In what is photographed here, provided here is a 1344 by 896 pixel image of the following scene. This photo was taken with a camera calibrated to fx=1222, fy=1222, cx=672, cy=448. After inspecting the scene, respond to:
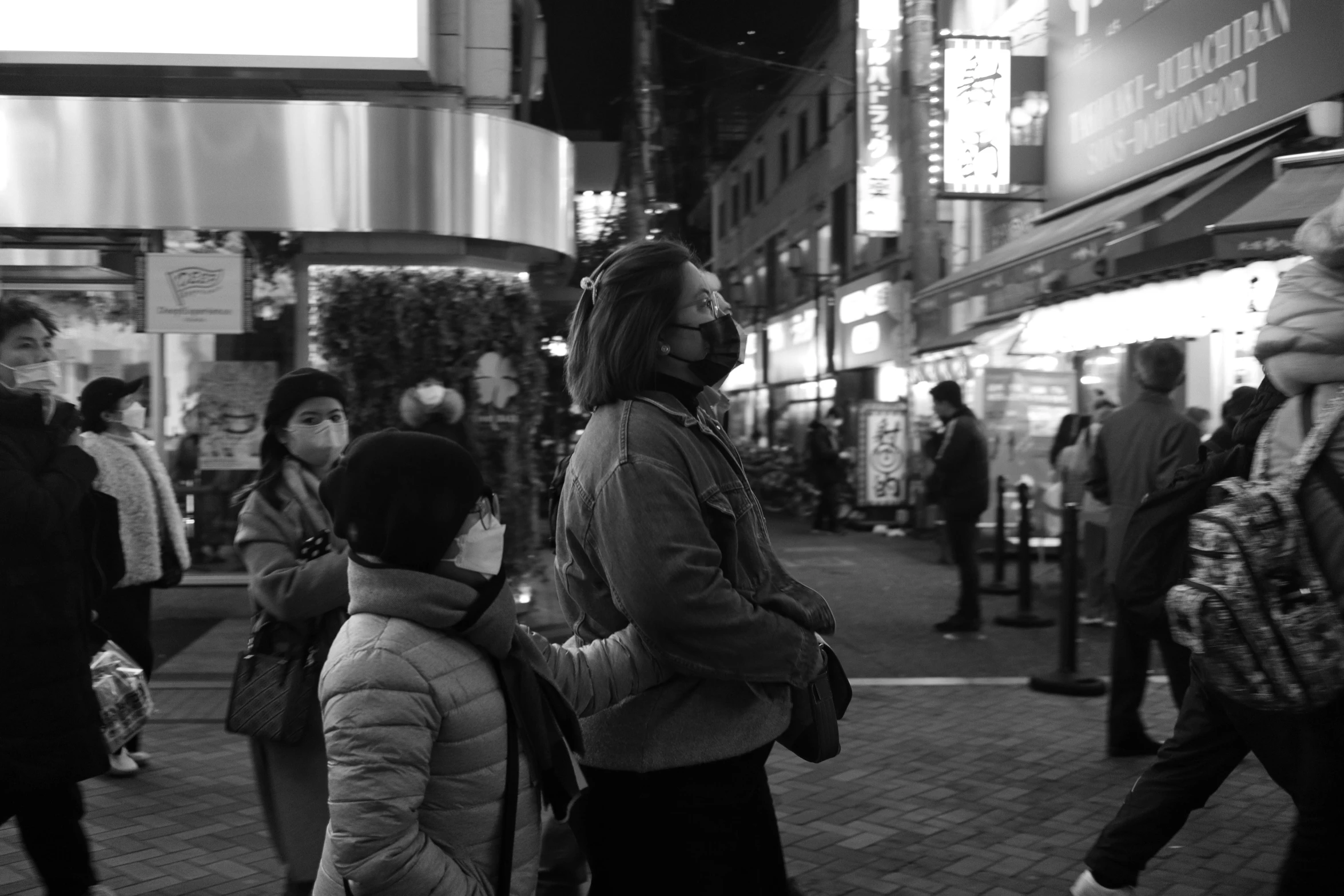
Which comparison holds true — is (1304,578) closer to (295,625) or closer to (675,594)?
(675,594)

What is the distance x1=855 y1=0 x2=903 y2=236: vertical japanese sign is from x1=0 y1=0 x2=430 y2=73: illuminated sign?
10.6 m

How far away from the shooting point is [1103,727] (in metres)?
6.48

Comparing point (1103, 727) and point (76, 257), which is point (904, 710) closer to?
point (1103, 727)

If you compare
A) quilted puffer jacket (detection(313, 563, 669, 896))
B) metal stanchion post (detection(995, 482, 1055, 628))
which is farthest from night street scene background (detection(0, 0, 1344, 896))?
metal stanchion post (detection(995, 482, 1055, 628))

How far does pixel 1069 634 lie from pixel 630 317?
18.2 feet

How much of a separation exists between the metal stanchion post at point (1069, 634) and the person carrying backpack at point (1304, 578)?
4.03m

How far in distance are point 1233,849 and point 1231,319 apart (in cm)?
550

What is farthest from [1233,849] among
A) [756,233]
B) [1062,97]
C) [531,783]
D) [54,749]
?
[756,233]

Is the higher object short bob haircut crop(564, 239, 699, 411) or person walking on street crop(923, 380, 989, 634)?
short bob haircut crop(564, 239, 699, 411)

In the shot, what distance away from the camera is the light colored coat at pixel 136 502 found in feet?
19.7

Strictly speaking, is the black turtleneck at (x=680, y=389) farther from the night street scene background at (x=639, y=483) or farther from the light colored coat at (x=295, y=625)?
the light colored coat at (x=295, y=625)

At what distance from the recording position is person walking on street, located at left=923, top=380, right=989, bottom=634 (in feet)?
31.0

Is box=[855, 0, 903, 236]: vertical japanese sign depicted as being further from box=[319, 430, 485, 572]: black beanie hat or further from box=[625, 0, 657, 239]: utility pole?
box=[319, 430, 485, 572]: black beanie hat

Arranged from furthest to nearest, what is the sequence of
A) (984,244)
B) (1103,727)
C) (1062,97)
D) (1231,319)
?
(984,244) → (1062,97) → (1231,319) → (1103,727)
